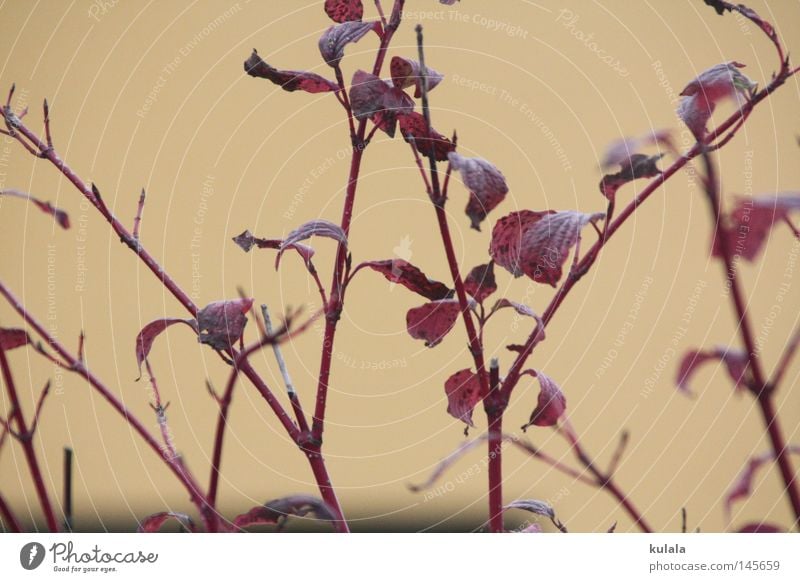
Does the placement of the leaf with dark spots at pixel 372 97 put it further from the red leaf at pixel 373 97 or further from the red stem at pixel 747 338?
the red stem at pixel 747 338

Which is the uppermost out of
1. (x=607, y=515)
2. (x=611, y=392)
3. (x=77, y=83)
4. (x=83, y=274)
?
(x=77, y=83)

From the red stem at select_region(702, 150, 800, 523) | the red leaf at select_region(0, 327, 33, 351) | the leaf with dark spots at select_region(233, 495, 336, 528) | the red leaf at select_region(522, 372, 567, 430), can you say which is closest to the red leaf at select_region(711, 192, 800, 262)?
the red stem at select_region(702, 150, 800, 523)

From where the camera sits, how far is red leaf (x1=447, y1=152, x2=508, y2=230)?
43cm

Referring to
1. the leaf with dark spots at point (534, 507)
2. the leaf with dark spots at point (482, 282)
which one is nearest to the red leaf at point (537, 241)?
the leaf with dark spots at point (482, 282)

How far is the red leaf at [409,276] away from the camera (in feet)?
1.54

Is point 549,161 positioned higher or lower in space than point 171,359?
higher

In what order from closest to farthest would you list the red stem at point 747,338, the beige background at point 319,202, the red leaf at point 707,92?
the red stem at point 747,338 < the red leaf at point 707,92 < the beige background at point 319,202

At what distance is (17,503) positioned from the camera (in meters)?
0.73

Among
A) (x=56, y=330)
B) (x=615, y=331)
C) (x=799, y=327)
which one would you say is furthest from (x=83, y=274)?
(x=799, y=327)

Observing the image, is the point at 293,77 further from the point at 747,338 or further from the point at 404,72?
the point at 747,338

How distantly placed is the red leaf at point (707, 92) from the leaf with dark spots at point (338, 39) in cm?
19

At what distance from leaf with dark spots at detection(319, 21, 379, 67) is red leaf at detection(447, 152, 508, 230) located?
10 centimetres

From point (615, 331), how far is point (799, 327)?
16cm
